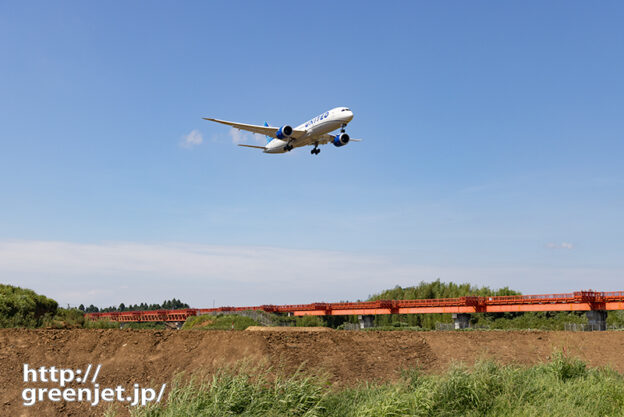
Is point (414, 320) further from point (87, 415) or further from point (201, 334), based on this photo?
point (87, 415)

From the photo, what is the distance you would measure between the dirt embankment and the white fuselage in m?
25.5

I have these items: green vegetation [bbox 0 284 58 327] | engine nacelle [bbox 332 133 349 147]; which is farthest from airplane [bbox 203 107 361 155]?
green vegetation [bbox 0 284 58 327]

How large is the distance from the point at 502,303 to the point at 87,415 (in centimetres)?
4944

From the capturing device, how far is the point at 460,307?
58.9 meters

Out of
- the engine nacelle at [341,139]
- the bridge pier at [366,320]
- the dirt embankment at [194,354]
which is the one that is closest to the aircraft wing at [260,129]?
the engine nacelle at [341,139]

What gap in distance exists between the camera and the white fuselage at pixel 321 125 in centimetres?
4451

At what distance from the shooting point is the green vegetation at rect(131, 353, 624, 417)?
476 inches

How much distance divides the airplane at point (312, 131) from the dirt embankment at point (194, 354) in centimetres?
2578

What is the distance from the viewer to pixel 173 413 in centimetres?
1129

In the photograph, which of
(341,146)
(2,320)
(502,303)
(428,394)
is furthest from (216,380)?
(502,303)

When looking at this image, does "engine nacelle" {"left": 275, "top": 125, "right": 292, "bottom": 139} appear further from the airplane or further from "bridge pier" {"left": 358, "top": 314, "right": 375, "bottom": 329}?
"bridge pier" {"left": 358, "top": 314, "right": 375, "bottom": 329}

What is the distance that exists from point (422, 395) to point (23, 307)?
26.3 metres

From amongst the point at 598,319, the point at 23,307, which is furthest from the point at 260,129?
the point at 598,319

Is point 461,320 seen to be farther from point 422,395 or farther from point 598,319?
point 422,395
